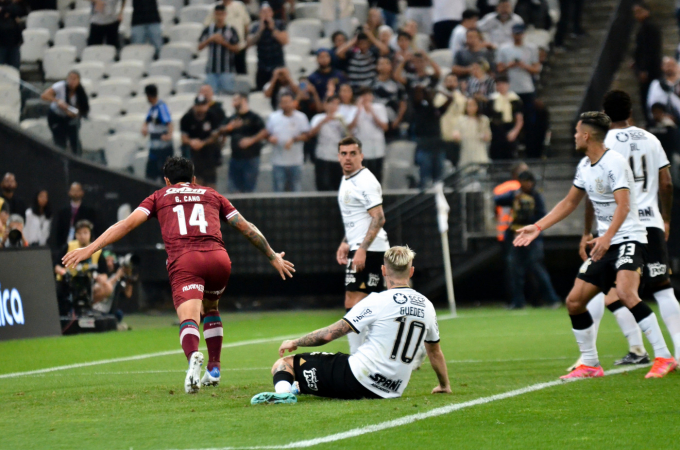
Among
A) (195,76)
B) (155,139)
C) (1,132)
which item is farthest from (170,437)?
(195,76)

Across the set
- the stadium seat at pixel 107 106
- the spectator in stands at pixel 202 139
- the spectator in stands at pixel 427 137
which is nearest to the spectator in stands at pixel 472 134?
the spectator in stands at pixel 427 137

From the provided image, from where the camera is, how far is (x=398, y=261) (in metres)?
6.90

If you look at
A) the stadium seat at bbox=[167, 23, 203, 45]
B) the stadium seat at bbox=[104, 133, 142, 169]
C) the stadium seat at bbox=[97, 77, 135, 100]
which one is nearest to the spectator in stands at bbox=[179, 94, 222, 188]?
the stadium seat at bbox=[104, 133, 142, 169]

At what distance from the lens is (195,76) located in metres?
23.7

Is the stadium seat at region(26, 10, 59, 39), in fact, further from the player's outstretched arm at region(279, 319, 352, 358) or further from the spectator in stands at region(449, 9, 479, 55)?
the player's outstretched arm at region(279, 319, 352, 358)

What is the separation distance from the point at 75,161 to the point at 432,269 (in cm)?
719

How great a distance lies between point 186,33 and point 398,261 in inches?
759

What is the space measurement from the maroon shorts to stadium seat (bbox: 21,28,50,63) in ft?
54.9

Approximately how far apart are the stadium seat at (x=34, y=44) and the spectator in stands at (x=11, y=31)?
158mm

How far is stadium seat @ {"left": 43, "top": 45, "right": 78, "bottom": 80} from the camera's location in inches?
942

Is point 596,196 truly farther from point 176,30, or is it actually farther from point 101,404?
point 176,30

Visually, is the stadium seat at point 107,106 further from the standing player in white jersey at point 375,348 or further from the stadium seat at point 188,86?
the standing player in white jersey at point 375,348

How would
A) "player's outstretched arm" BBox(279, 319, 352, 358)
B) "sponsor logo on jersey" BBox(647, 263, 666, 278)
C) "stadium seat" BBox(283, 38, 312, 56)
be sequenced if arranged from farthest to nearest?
"stadium seat" BBox(283, 38, 312, 56) < "sponsor logo on jersey" BBox(647, 263, 666, 278) < "player's outstretched arm" BBox(279, 319, 352, 358)

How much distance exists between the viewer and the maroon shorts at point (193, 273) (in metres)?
7.87
